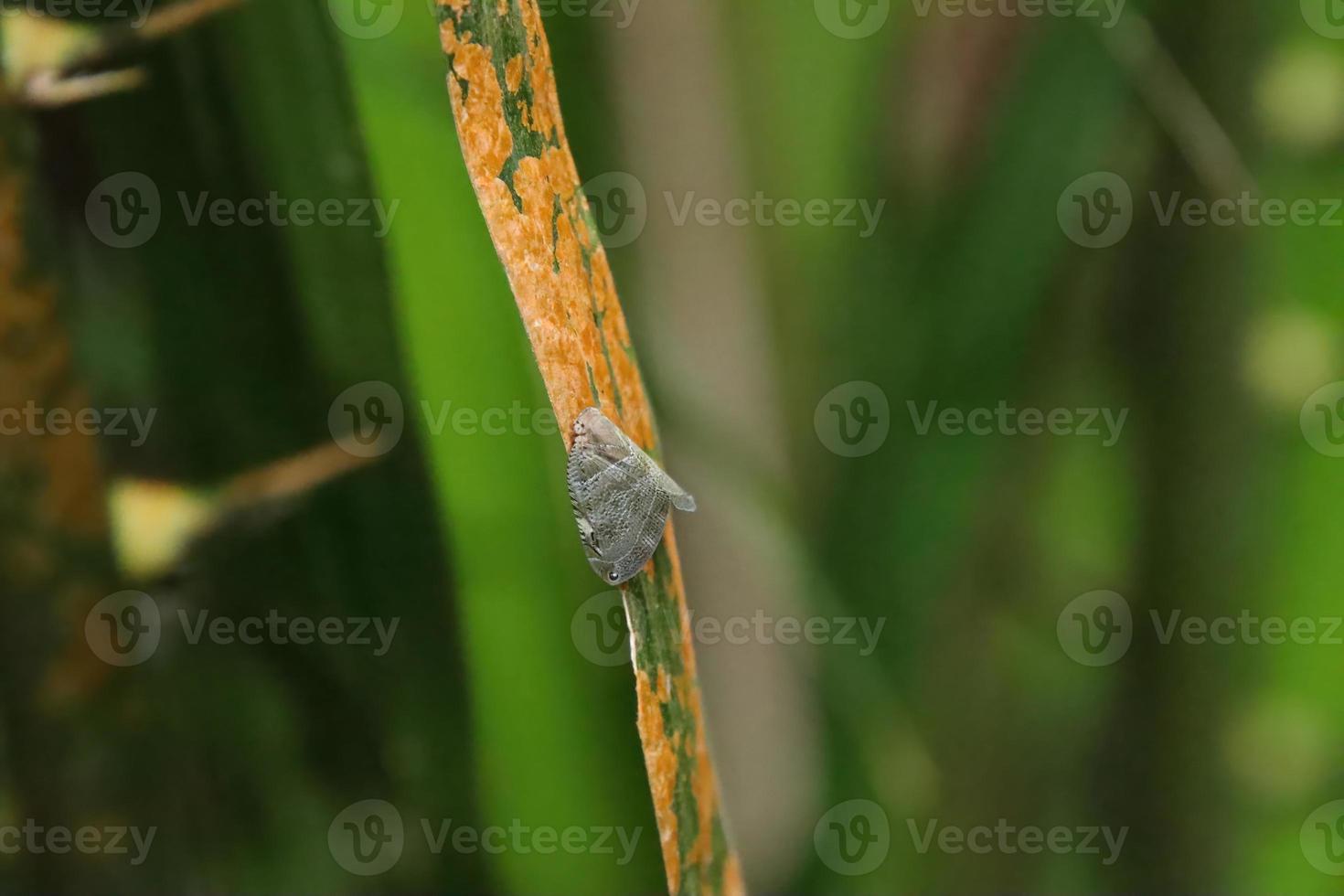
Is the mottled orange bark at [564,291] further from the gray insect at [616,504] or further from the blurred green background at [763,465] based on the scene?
the blurred green background at [763,465]

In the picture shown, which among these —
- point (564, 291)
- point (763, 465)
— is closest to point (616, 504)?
point (564, 291)

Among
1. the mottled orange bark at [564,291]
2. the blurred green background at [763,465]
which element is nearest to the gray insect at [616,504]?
the mottled orange bark at [564,291]

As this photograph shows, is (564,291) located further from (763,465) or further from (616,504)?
(763,465)

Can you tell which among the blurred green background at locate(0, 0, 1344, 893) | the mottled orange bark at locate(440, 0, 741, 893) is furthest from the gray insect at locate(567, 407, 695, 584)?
the blurred green background at locate(0, 0, 1344, 893)

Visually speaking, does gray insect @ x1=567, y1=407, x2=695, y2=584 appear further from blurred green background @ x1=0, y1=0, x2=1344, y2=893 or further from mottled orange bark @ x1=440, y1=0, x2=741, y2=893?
blurred green background @ x1=0, y1=0, x2=1344, y2=893

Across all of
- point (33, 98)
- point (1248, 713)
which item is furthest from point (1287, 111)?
point (33, 98)

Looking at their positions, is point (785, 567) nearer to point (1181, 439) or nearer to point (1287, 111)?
point (1181, 439)

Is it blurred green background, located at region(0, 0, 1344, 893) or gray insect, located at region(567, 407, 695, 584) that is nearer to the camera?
gray insect, located at region(567, 407, 695, 584)
